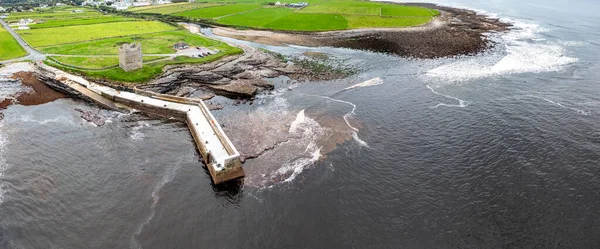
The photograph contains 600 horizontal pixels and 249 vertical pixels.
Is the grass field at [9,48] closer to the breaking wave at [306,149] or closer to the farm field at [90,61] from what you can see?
the farm field at [90,61]

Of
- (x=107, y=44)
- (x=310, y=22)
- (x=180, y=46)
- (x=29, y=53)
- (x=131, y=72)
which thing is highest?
(x=310, y=22)

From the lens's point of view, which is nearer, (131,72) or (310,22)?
(131,72)

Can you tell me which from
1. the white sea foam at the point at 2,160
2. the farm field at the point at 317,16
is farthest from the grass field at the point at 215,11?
the white sea foam at the point at 2,160

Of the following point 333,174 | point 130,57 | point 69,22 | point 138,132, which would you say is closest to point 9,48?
point 130,57

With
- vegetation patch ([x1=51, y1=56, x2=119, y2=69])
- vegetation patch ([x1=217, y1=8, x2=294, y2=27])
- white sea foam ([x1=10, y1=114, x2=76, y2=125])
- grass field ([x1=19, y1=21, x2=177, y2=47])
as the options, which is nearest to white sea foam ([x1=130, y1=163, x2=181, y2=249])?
white sea foam ([x1=10, y1=114, x2=76, y2=125])

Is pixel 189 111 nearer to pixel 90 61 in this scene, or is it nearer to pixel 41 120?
pixel 41 120

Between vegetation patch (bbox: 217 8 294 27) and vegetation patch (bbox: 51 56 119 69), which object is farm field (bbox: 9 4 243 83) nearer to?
vegetation patch (bbox: 51 56 119 69)
